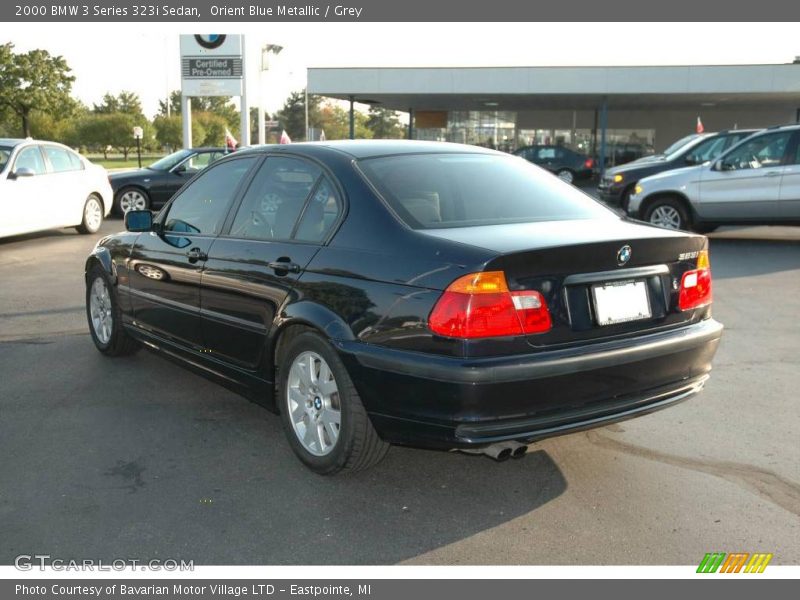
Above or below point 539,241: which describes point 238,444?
below

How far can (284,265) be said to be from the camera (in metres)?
4.21

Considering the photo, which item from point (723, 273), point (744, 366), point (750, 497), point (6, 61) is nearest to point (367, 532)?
point (750, 497)

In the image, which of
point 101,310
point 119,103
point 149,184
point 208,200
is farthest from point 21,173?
point 119,103

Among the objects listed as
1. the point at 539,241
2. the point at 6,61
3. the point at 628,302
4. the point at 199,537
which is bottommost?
the point at 199,537

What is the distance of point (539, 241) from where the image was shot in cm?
362

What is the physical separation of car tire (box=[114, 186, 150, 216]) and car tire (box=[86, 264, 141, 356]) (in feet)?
37.4

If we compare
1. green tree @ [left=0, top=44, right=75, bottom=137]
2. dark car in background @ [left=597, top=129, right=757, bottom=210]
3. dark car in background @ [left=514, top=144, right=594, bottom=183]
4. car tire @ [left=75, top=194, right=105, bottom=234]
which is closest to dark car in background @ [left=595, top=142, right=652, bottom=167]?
dark car in background @ [left=514, top=144, right=594, bottom=183]

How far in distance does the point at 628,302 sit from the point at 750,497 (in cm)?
107

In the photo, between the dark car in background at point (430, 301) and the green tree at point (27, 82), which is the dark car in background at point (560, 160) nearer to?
the dark car in background at point (430, 301)

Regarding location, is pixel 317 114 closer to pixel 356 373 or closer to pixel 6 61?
pixel 6 61

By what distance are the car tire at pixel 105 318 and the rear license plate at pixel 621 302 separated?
3636mm

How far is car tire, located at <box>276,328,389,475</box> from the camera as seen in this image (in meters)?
3.81

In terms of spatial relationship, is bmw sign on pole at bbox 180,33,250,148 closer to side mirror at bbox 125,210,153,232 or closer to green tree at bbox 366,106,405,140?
side mirror at bbox 125,210,153,232

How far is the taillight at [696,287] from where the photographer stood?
4.05 m
